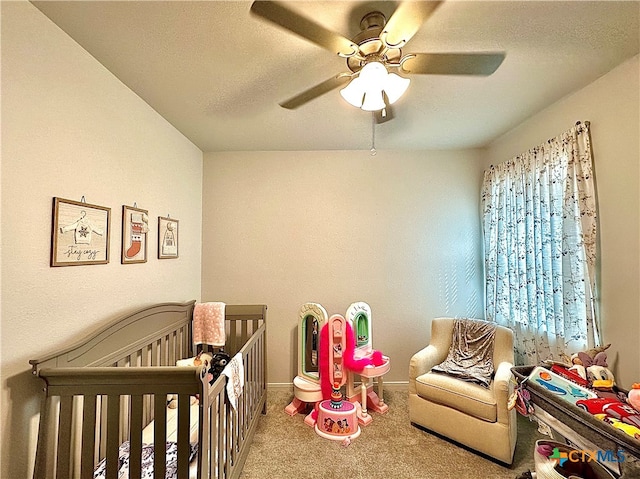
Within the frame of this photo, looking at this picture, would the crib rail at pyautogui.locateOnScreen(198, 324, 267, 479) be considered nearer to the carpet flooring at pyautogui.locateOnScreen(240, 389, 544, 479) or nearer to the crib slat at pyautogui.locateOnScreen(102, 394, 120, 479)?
the carpet flooring at pyautogui.locateOnScreen(240, 389, 544, 479)

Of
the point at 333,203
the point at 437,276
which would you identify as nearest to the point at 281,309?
the point at 333,203

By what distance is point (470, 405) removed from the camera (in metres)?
2.22

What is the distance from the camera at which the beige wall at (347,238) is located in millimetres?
3289

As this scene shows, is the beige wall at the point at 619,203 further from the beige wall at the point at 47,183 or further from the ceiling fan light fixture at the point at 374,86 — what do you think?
the beige wall at the point at 47,183

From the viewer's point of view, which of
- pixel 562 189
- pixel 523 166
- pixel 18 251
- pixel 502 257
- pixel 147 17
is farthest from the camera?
pixel 502 257

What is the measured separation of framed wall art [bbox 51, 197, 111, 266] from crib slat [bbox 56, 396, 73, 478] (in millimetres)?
641

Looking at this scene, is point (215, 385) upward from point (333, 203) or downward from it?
downward

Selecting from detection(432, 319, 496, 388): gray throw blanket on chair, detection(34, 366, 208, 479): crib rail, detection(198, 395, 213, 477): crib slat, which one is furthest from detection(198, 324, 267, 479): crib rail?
detection(432, 319, 496, 388): gray throw blanket on chair

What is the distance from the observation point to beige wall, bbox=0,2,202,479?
129 centimetres

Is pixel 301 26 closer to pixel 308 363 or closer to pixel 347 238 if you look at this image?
pixel 347 238

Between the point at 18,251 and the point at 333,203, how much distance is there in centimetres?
251

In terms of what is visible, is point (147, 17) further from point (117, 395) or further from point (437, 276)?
point (437, 276)

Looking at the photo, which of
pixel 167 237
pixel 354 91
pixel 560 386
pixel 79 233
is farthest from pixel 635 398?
pixel 167 237

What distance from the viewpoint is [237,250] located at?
3314 millimetres
